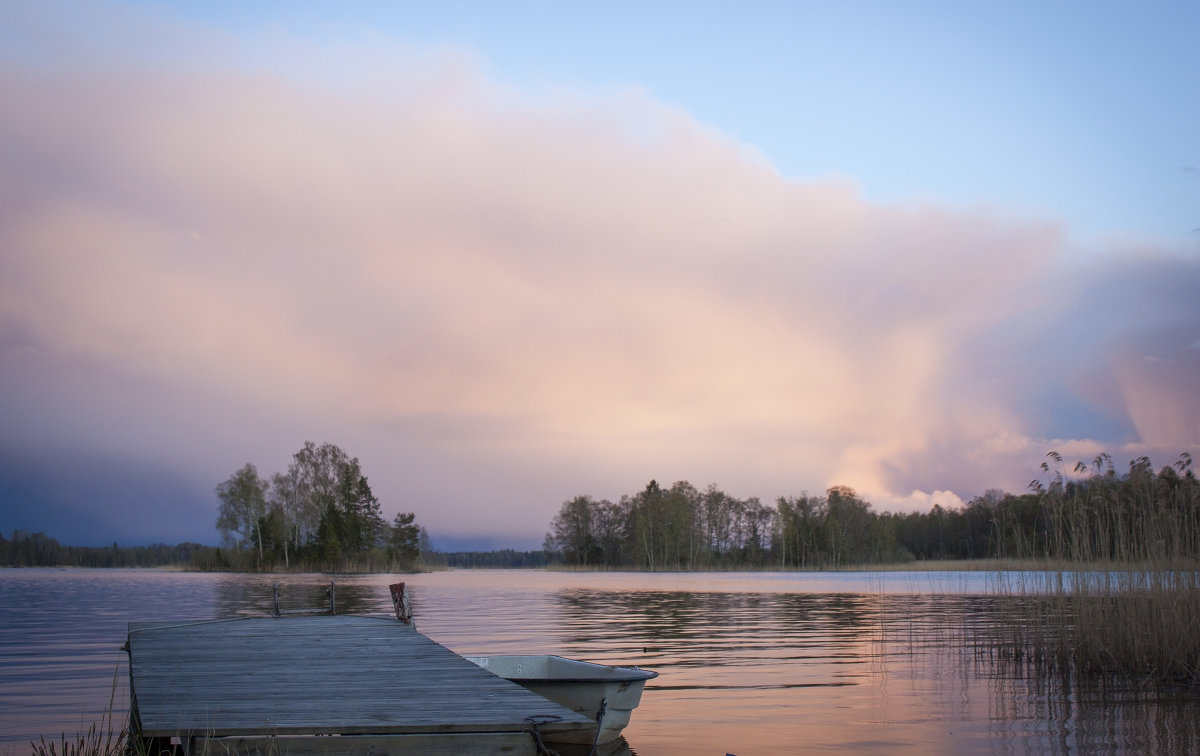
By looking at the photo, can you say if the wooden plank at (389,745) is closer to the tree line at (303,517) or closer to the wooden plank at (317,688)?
the wooden plank at (317,688)

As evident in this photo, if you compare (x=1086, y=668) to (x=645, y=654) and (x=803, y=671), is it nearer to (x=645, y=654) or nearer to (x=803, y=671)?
(x=803, y=671)

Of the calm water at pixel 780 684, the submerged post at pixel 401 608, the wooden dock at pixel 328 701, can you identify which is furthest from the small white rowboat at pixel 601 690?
the submerged post at pixel 401 608

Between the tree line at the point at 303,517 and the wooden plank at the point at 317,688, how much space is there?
81455 millimetres

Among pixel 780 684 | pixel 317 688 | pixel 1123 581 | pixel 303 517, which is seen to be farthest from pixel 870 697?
pixel 303 517

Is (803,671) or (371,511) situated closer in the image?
(803,671)

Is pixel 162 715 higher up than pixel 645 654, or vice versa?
pixel 162 715

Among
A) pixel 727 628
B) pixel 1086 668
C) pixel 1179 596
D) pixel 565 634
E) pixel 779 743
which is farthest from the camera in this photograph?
pixel 727 628

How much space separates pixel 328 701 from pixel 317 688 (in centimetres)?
78

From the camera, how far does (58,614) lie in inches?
1336

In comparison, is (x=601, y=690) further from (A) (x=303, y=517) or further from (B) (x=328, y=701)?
(A) (x=303, y=517)

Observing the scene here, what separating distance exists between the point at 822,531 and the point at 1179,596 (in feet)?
338

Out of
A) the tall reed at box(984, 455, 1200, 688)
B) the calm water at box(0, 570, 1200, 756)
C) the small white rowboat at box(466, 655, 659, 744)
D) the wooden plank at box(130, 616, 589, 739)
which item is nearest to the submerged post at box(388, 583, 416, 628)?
the calm water at box(0, 570, 1200, 756)

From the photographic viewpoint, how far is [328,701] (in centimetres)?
920

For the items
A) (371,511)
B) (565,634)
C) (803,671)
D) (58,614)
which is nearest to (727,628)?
(565,634)
